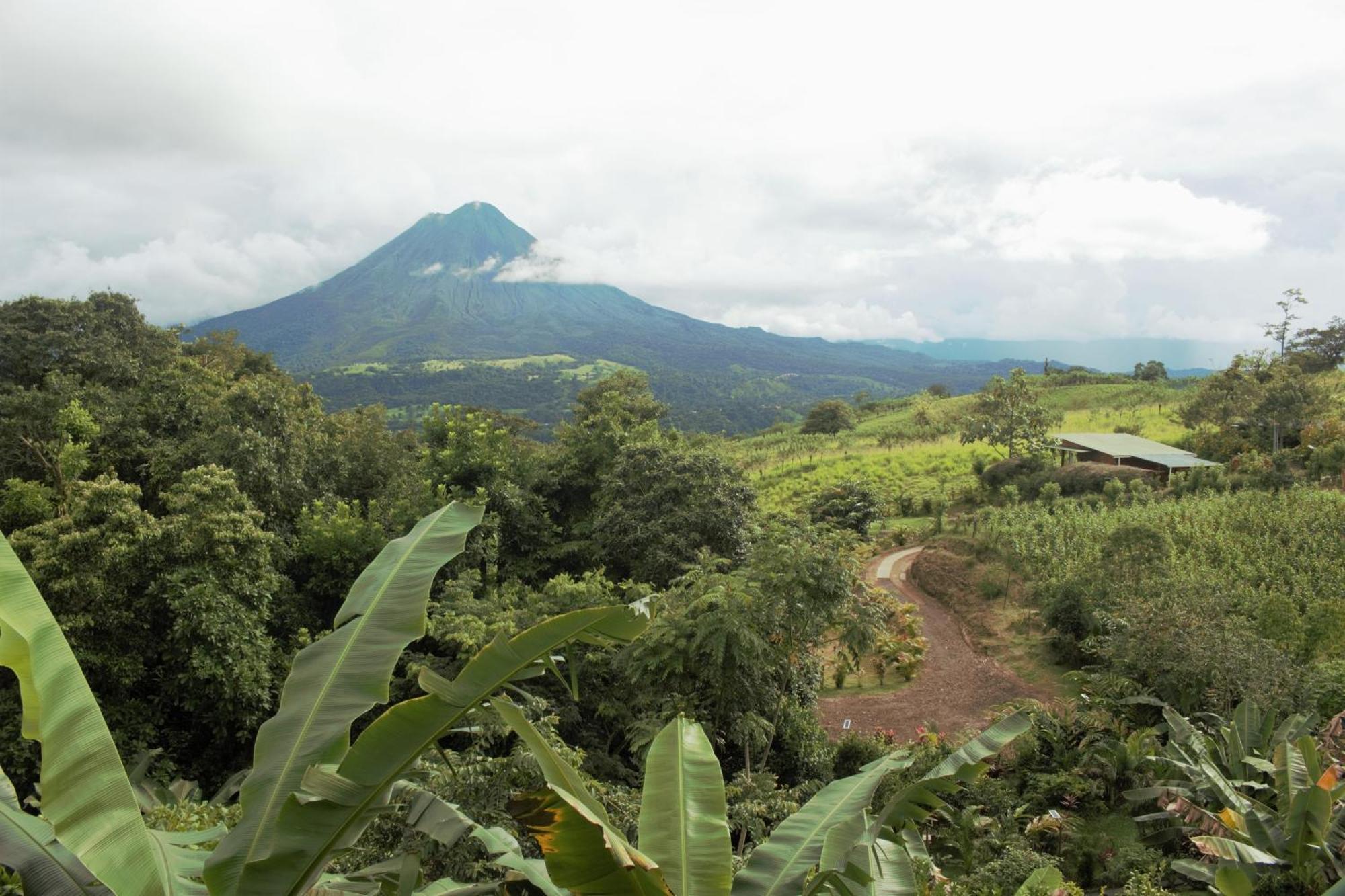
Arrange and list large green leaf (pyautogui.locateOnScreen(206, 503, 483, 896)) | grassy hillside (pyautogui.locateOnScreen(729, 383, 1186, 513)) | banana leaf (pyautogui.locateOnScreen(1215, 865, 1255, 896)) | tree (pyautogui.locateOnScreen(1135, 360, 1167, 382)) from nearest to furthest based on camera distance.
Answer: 1. large green leaf (pyautogui.locateOnScreen(206, 503, 483, 896))
2. banana leaf (pyautogui.locateOnScreen(1215, 865, 1255, 896))
3. grassy hillside (pyautogui.locateOnScreen(729, 383, 1186, 513))
4. tree (pyautogui.locateOnScreen(1135, 360, 1167, 382))

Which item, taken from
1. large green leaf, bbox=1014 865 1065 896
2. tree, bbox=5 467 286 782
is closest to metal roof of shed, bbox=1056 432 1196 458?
large green leaf, bbox=1014 865 1065 896

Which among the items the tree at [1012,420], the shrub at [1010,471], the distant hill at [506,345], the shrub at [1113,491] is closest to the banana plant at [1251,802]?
the shrub at [1113,491]

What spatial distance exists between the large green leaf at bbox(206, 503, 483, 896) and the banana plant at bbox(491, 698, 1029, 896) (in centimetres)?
34

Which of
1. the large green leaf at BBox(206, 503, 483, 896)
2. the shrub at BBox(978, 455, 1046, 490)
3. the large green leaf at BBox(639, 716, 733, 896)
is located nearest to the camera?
the large green leaf at BBox(206, 503, 483, 896)

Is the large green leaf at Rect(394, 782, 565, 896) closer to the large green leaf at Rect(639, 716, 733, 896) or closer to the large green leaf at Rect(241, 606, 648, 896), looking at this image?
the large green leaf at Rect(639, 716, 733, 896)

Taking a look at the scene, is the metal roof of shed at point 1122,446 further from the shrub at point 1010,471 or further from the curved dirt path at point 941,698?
the curved dirt path at point 941,698

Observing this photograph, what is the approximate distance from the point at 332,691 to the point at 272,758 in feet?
0.57

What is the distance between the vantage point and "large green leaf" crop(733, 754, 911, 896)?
1.94 metres

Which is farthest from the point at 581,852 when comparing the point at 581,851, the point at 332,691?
the point at 332,691

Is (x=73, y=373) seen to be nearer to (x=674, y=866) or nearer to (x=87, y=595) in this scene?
(x=87, y=595)

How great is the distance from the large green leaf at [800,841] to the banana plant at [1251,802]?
178cm

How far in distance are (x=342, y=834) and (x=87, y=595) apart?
8.38 metres

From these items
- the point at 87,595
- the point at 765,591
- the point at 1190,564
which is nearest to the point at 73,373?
the point at 87,595

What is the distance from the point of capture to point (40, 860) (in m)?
1.54
